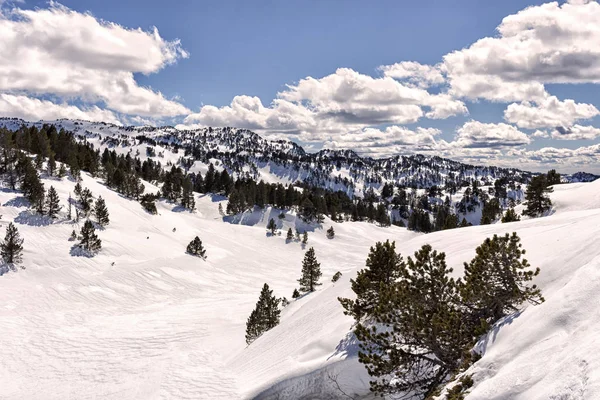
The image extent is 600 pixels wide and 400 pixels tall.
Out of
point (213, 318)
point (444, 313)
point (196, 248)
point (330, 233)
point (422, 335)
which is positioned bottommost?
point (213, 318)

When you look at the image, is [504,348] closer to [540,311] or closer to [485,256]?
[540,311]

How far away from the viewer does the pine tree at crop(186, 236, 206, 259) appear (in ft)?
217

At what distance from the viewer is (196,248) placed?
66000 mm

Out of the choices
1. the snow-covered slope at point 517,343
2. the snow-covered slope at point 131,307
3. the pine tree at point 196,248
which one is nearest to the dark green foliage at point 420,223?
the snow-covered slope at point 131,307

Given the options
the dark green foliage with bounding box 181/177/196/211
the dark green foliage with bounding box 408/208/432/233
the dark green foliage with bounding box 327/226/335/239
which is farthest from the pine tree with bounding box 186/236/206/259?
the dark green foliage with bounding box 408/208/432/233

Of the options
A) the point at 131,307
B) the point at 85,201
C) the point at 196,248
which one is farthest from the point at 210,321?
the point at 85,201

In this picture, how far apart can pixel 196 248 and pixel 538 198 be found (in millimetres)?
59812

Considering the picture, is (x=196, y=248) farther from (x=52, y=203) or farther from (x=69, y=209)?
(x=52, y=203)

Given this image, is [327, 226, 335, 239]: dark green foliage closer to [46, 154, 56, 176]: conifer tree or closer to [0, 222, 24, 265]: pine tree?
[46, 154, 56, 176]: conifer tree

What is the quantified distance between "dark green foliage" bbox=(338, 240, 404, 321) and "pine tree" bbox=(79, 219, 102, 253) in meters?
48.4

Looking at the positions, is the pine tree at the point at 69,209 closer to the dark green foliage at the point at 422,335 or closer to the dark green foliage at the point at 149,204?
the dark green foliage at the point at 149,204

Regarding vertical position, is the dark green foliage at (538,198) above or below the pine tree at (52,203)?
above

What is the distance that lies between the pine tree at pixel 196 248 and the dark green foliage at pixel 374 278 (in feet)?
179

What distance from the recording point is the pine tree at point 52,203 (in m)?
53.2
